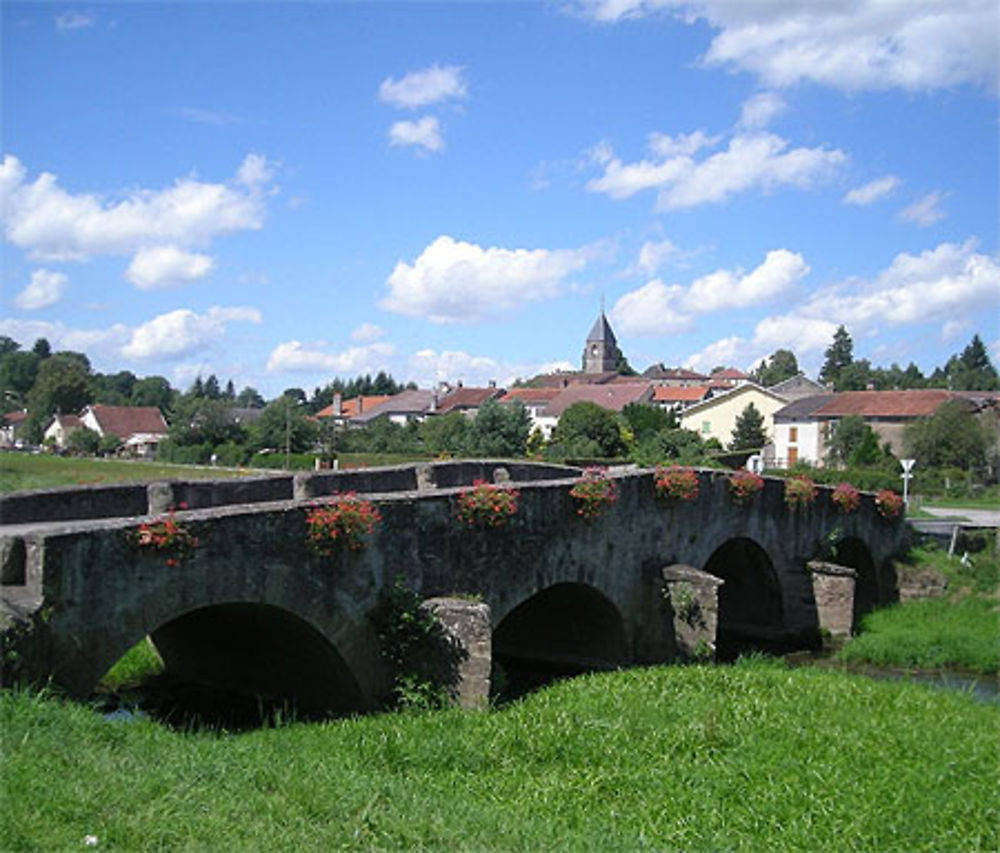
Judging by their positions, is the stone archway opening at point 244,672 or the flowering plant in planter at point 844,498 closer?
the stone archway opening at point 244,672

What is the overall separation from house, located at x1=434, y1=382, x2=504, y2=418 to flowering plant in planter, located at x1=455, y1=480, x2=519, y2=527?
80.7 m

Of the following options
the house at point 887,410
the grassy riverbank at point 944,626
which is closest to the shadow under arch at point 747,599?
the grassy riverbank at point 944,626

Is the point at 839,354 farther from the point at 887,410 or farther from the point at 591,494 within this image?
the point at 591,494

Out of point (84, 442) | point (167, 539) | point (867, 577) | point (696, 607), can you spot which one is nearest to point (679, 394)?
point (84, 442)

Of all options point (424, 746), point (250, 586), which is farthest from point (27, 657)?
point (424, 746)

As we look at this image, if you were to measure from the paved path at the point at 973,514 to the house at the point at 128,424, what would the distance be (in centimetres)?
6175

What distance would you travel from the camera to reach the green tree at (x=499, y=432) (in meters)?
55.5

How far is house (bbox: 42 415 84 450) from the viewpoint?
87350 millimetres

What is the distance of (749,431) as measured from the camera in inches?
2867

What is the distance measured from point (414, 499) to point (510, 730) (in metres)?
2.85

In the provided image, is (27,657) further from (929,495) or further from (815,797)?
(929,495)

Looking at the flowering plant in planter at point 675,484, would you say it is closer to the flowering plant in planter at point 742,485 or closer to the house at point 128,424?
the flowering plant in planter at point 742,485

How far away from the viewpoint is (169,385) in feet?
468

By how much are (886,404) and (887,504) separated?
39.4 metres
